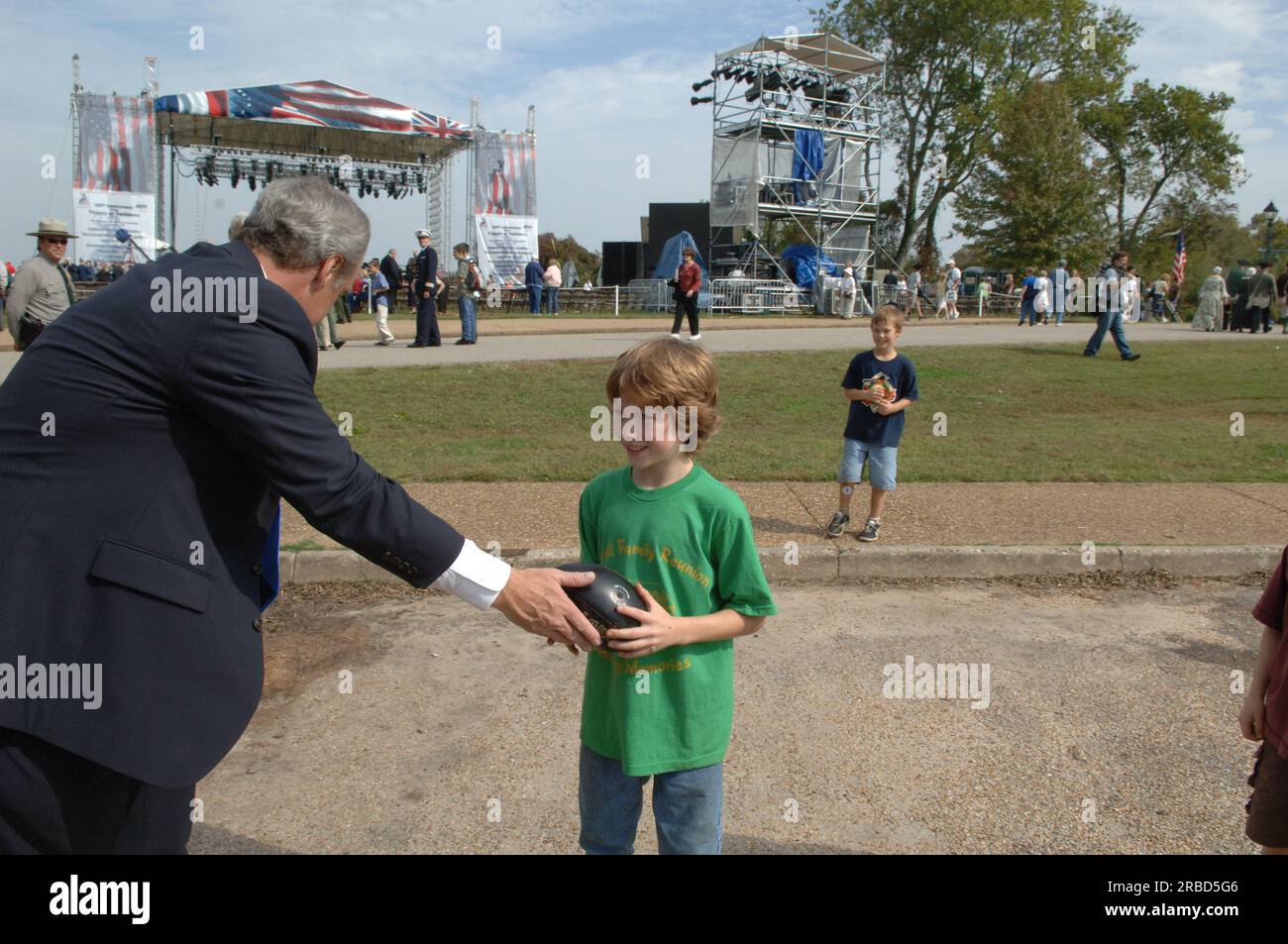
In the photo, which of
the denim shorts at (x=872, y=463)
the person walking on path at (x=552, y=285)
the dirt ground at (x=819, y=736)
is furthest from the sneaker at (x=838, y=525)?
the person walking on path at (x=552, y=285)

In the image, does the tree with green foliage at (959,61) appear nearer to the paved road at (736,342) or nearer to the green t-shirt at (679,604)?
the paved road at (736,342)

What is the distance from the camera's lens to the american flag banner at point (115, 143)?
31.4 meters

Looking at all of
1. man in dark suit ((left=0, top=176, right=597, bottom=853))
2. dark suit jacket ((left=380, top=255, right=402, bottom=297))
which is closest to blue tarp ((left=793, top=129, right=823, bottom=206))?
dark suit jacket ((left=380, top=255, right=402, bottom=297))

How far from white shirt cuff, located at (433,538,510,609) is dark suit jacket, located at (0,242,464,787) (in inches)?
16.2

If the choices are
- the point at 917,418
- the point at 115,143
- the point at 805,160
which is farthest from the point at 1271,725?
the point at 115,143

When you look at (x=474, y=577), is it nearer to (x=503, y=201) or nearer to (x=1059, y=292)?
(x=1059, y=292)

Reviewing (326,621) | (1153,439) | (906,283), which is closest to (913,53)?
(906,283)

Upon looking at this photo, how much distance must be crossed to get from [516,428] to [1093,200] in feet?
124

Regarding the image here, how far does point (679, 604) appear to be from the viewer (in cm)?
255

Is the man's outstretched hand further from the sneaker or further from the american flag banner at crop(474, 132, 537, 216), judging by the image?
the american flag banner at crop(474, 132, 537, 216)

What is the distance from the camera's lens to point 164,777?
2014 millimetres

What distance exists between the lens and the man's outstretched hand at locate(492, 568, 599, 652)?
2.42m

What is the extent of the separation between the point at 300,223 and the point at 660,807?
1.69m

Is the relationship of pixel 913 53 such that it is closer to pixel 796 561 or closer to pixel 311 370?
pixel 796 561
